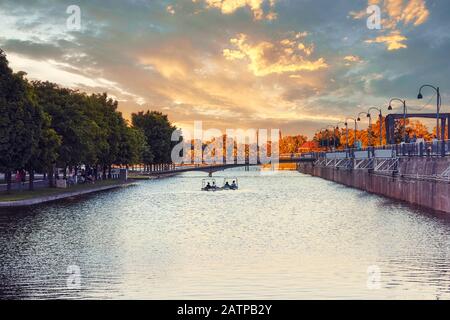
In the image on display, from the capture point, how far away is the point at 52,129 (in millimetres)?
75812

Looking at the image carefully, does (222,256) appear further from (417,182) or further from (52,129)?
Result: (52,129)

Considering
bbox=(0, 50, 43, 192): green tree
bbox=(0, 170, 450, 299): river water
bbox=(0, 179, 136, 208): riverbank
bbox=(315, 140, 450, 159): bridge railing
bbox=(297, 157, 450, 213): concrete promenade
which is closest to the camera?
bbox=(0, 170, 450, 299): river water

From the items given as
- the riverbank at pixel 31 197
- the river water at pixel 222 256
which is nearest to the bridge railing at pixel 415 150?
the river water at pixel 222 256

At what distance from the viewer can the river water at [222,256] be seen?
2153cm

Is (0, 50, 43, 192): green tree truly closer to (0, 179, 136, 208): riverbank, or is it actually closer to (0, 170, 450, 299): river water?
(0, 179, 136, 208): riverbank

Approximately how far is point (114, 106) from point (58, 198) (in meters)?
59.9

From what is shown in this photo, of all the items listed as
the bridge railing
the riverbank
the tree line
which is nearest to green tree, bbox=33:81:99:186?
the tree line

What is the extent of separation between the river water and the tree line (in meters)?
14.8

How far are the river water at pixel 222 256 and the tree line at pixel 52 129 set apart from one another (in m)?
14.8

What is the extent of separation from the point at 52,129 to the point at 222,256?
50.8 meters

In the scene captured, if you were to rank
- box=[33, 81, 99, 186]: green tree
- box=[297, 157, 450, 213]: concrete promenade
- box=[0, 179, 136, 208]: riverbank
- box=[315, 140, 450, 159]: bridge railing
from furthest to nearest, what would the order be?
box=[33, 81, 99, 186]: green tree → box=[315, 140, 450, 159]: bridge railing → box=[0, 179, 136, 208]: riverbank → box=[297, 157, 450, 213]: concrete promenade

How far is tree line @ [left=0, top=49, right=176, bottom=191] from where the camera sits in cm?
6625
